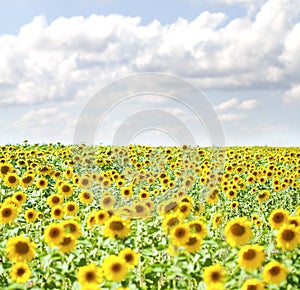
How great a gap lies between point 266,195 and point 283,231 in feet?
19.0

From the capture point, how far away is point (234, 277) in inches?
239

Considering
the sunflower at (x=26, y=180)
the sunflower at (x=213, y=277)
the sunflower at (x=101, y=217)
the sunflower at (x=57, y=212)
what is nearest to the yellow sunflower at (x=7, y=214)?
the sunflower at (x=57, y=212)

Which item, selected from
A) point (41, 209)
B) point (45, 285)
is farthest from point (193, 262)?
point (41, 209)

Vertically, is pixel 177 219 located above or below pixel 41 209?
below

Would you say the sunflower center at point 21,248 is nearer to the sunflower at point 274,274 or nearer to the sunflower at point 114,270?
the sunflower at point 114,270

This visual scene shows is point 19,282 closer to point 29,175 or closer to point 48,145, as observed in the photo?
point 29,175

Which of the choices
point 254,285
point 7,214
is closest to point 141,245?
point 7,214

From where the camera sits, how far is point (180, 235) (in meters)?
6.30

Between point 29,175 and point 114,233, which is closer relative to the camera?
point 114,233

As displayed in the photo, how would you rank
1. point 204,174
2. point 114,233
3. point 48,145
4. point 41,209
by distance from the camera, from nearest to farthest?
point 114,233 < point 41,209 < point 204,174 < point 48,145

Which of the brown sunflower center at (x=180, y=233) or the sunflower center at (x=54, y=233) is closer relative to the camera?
the brown sunflower center at (x=180, y=233)

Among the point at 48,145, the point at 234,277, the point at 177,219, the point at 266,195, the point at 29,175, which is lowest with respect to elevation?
the point at 234,277

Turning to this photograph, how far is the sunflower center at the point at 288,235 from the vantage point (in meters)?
6.45

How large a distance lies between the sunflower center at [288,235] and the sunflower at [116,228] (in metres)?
1.88
